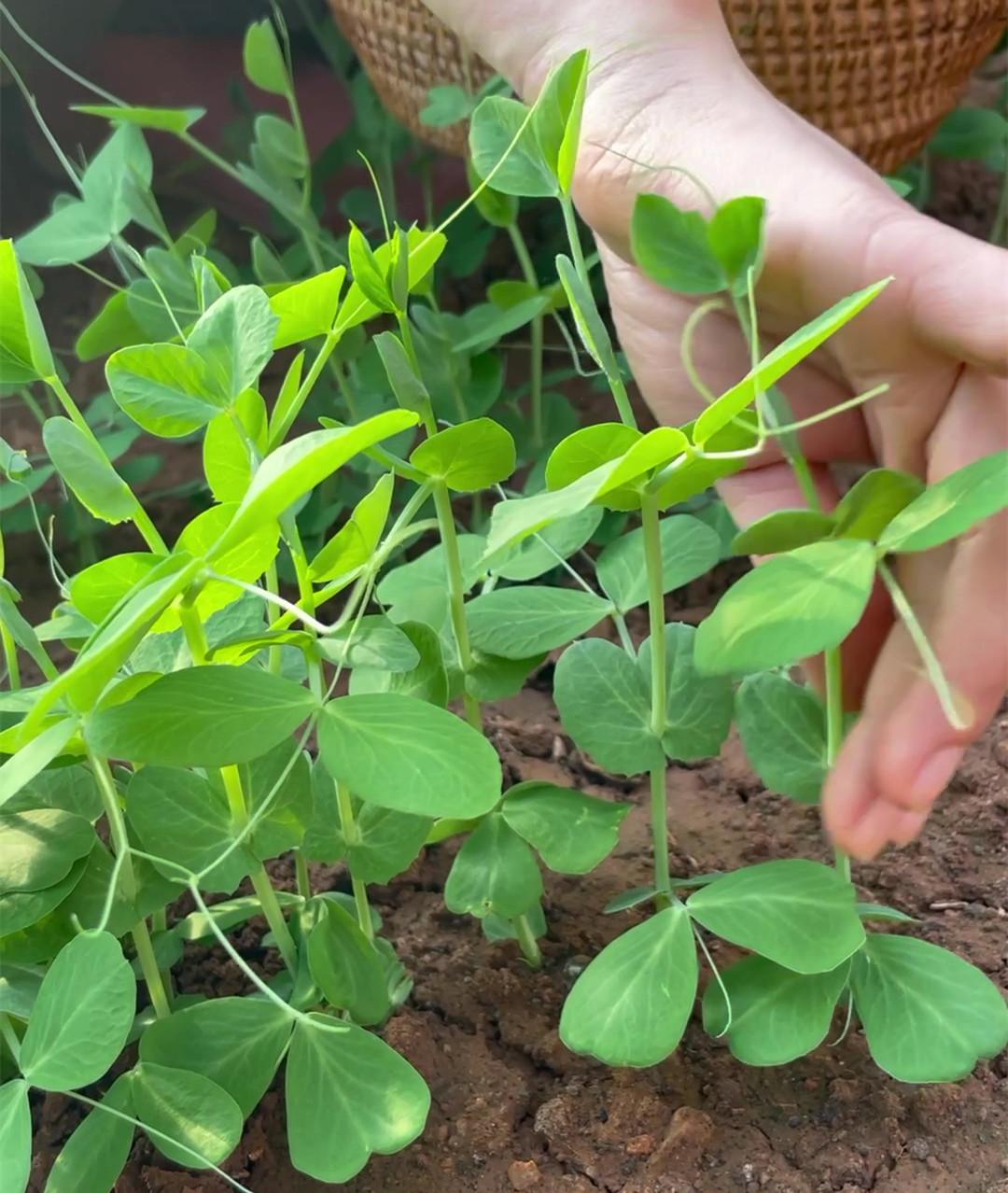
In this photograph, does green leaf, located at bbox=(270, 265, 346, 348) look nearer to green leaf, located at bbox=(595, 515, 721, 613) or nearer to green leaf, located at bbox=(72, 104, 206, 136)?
green leaf, located at bbox=(595, 515, 721, 613)

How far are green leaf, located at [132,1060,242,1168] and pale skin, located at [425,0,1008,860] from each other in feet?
0.95

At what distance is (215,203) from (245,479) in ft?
3.67

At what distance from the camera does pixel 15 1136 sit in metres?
0.46

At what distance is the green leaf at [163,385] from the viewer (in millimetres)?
456

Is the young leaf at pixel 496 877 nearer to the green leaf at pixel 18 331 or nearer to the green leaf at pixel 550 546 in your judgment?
the green leaf at pixel 550 546

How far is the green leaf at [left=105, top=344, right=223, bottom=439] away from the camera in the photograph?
46 centimetres

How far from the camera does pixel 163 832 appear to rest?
51 cm

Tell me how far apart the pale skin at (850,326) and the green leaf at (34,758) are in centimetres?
32

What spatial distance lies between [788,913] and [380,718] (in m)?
0.20

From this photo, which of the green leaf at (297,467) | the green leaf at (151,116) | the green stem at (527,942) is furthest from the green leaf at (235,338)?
the green leaf at (151,116)

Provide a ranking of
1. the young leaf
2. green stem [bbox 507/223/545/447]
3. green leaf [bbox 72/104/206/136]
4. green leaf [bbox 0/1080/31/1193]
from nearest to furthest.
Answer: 1. green leaf [bbox 0/1080/31/1193]
2. the young leaf
3. green leaf [bbox 72/104/206/136]
4. green stem [bbox 507/223/545/447]

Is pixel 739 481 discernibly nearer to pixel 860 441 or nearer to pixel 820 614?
pixel 860 441

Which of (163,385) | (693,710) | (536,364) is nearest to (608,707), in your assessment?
(693,710)

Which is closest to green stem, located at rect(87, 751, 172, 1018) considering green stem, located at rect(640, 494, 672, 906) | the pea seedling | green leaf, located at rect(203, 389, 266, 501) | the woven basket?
the pea seedling
